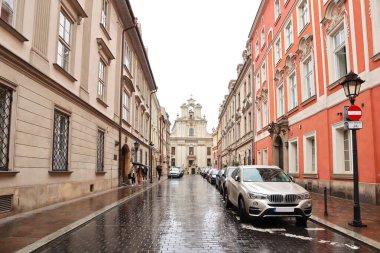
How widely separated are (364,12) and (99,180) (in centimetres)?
1405

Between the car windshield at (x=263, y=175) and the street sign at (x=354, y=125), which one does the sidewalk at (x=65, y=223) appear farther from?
the street sign at (x=354, y=125)

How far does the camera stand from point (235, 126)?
4466cm

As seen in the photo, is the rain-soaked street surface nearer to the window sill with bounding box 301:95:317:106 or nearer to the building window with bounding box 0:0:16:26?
the building window with bounding box 0:0:16:26

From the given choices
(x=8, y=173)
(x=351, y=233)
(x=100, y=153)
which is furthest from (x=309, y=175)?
(x=8, y=173)

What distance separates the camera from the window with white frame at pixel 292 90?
20.1 metres

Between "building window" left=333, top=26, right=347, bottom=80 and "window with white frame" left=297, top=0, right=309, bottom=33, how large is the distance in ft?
11.9

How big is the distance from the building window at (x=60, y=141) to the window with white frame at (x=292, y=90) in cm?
1297

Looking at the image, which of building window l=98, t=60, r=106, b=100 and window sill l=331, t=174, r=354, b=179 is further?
building window l=98, t=60, r=106, b=100

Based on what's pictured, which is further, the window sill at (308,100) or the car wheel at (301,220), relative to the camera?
the window sill at (308,100)

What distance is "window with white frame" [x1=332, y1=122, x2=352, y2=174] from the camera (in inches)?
551

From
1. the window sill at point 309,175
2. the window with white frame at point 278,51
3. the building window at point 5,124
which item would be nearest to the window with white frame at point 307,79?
the window sill at point 309,175

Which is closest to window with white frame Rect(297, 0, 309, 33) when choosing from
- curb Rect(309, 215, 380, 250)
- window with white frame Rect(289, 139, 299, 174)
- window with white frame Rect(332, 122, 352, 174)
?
window with white frame Rect(289, 139, 299, 174)

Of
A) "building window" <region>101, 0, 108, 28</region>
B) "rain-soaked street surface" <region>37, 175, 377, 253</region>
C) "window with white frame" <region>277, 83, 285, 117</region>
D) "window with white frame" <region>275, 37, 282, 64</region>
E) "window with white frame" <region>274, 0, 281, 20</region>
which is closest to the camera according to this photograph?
"rain-soaked street surface" <region>37, 175, 377, 253</region>

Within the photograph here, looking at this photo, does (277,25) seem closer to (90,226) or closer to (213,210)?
(213,210)
